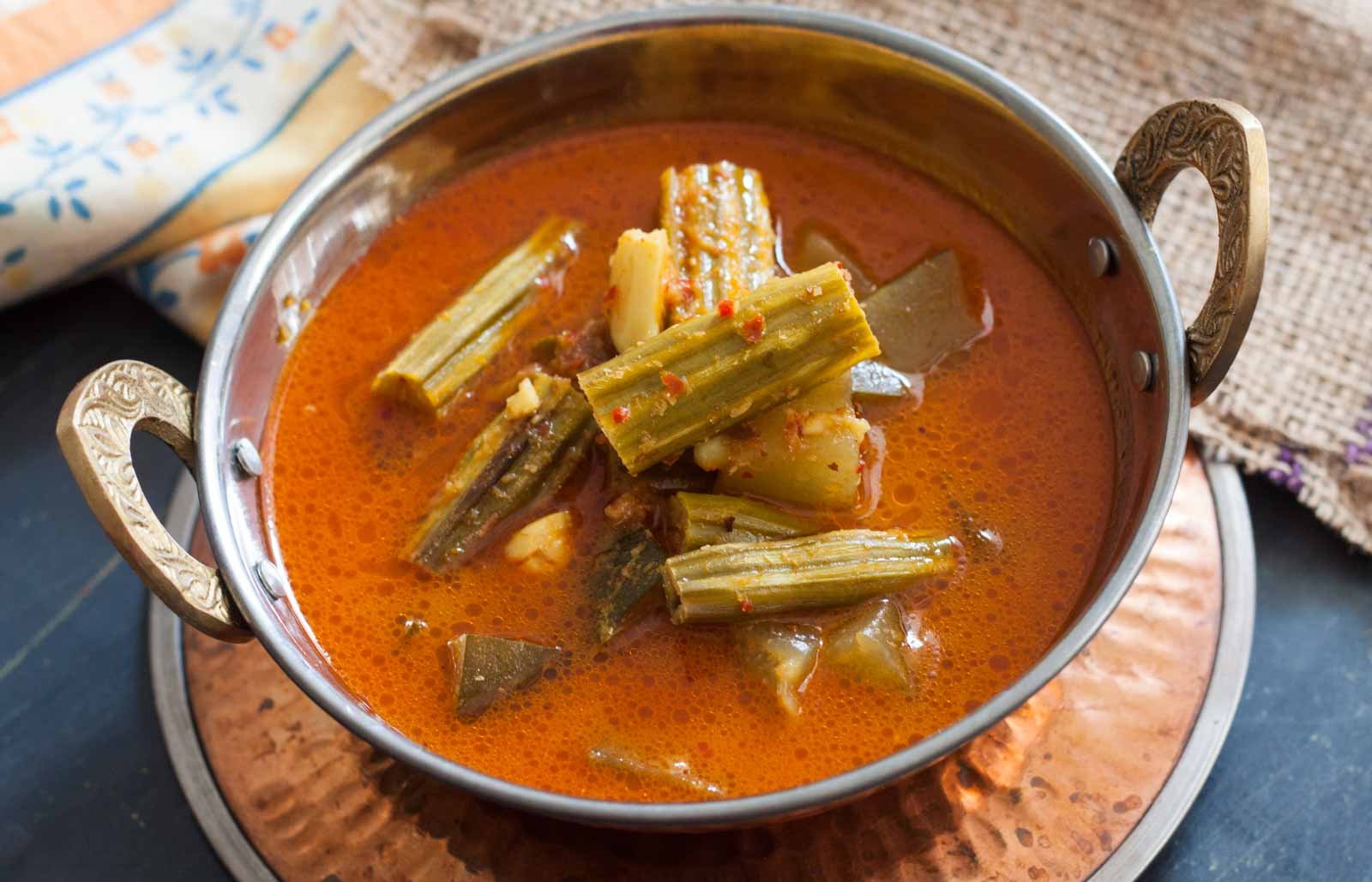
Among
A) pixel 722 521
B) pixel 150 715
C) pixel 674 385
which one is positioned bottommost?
pixel 150 715

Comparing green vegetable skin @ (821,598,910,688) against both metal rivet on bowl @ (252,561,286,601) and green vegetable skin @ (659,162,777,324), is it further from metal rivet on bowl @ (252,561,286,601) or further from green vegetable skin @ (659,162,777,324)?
metal rivet on bowl @ (252,561,286,601)

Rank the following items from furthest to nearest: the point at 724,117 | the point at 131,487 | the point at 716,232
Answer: the point at 724,117 → the point at 716,232 → the point at 131,487

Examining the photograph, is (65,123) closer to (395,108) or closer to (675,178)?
(395,108)

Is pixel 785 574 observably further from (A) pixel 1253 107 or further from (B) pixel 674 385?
(A) pixel 1253 107

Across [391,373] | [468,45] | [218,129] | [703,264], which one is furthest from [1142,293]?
[218,129]

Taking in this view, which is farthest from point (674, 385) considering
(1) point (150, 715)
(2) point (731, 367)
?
(1) point (150, 715)

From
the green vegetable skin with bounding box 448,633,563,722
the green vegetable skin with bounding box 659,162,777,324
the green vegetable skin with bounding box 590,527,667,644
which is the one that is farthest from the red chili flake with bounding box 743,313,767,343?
the green vegetable skin with bounding box 448,633,563,722

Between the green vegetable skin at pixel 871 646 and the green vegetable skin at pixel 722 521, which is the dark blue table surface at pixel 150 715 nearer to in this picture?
the green vegetable skin at pixel 871 646
